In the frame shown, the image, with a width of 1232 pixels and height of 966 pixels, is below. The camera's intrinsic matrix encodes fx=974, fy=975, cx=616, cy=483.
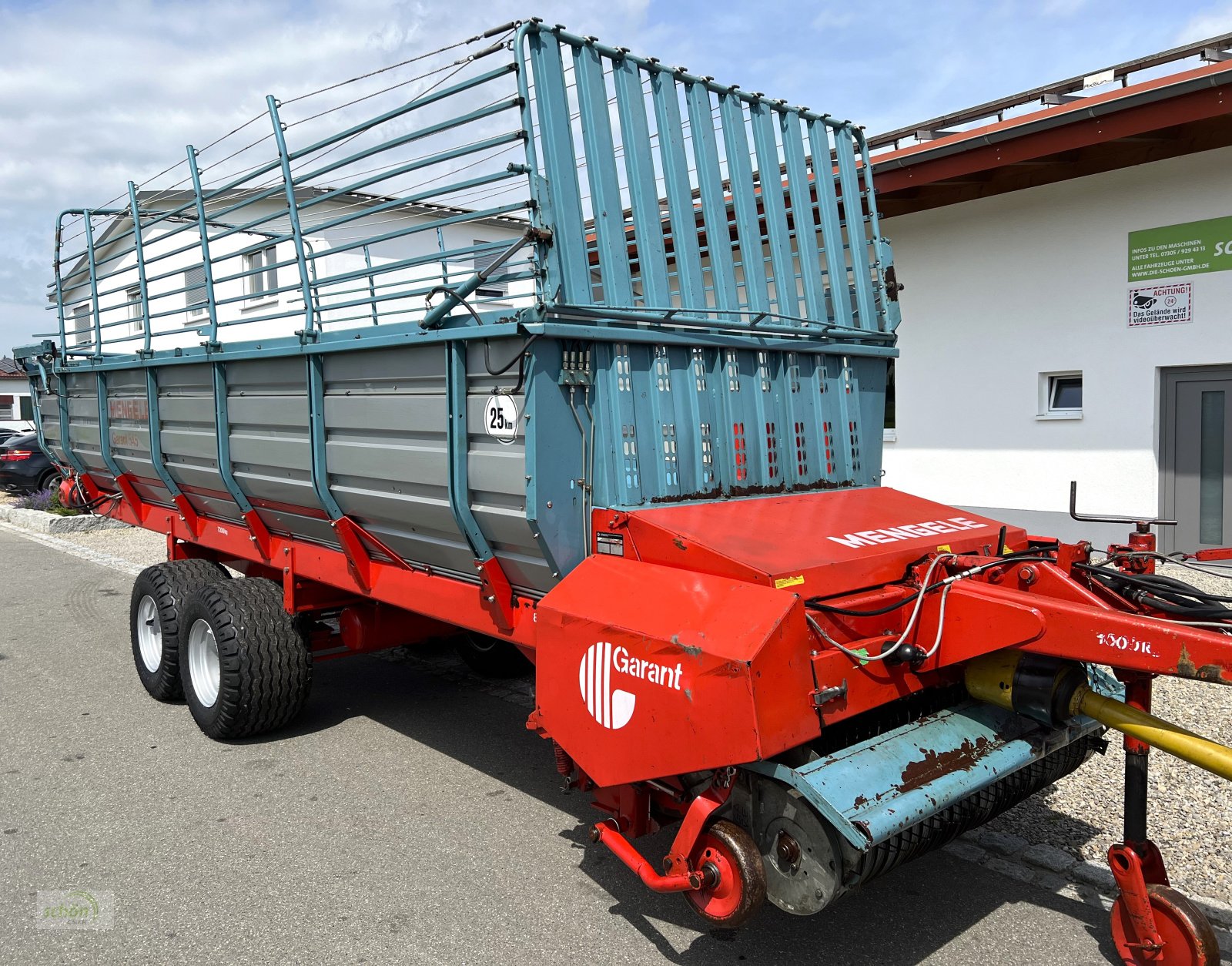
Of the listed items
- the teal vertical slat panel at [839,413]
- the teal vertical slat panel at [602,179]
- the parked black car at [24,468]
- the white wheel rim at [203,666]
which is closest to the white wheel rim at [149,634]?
the white wheel rim at [203,666]

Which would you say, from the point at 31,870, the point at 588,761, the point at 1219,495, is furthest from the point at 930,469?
the point at 31,870

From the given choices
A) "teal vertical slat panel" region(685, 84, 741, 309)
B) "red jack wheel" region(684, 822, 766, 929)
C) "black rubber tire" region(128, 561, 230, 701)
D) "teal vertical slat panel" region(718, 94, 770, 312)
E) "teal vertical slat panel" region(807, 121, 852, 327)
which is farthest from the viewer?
"black rubber tire" region(128, 561, 230, 701)

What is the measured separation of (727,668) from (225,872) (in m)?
2.40

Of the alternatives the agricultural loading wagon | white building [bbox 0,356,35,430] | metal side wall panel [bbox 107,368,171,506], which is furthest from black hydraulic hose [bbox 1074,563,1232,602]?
white building [bbox 0,356,35,430]

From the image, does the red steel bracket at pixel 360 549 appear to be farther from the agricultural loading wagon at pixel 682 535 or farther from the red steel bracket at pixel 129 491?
the red steel bracket at pixel 129 491

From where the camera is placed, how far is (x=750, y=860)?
283 cm

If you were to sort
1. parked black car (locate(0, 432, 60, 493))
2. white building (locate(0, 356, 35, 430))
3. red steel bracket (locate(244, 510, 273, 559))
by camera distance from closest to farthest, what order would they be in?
red steel bracket (locate(244, 510, 273, 559)), parked black car (locate(0, 432, 60, 493)), white building (locate(0, 356, 35, 430))

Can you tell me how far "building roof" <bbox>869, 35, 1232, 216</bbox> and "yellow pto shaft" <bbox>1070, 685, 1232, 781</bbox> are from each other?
618 cm

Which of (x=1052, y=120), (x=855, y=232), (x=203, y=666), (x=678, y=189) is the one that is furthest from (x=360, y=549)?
(x=1052, y=120)

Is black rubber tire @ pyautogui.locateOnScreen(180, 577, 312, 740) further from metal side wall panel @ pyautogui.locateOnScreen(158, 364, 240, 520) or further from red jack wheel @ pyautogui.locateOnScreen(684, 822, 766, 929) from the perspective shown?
red jack wheel @ pyautogui.locateOnScreen(684, 822, 766, 929)

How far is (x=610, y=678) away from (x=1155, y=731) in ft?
5.16

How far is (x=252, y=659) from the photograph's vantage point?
508 cm

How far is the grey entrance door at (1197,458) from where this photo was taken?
8.26 meters

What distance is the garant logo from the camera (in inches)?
115
